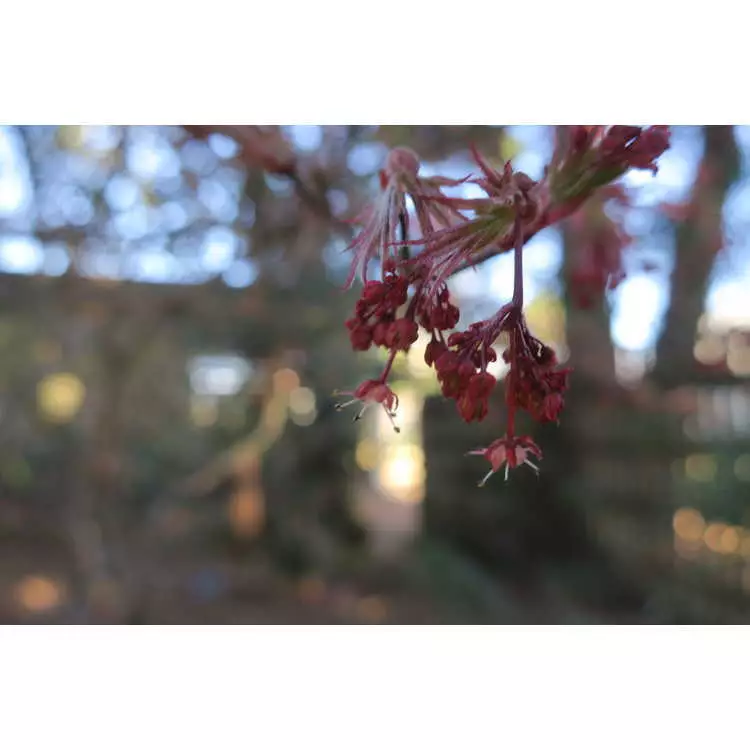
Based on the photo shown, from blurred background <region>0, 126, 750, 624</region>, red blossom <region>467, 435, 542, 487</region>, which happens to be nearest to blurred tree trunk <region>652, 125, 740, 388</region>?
blurred background <region>0, 126, 750, 624</region>

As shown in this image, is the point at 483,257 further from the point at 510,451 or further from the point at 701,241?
the point at 701,241

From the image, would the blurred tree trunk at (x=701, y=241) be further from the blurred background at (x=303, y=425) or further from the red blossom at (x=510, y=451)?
the red blossom at (x=510, y=451)

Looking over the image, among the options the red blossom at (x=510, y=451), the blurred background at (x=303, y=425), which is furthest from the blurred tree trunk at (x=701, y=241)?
the red blossom at (x=510, y=451)

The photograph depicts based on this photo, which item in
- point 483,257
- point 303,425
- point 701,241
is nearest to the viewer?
point 483,257

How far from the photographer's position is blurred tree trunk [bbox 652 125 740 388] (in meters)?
1.68

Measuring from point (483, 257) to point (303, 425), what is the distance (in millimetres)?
1615

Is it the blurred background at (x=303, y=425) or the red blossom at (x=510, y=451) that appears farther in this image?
the blurred background at (x=303, y=425)

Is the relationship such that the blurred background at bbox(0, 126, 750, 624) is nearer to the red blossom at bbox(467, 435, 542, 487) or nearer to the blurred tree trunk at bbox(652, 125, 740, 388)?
the blurred tree trunk at bbox(652, 125, 740, 388)

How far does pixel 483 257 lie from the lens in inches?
17.8

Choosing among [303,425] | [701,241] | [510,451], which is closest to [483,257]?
[510,451]

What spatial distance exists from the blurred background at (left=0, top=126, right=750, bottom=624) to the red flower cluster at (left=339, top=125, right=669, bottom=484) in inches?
42.5

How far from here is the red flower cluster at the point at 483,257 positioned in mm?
425
